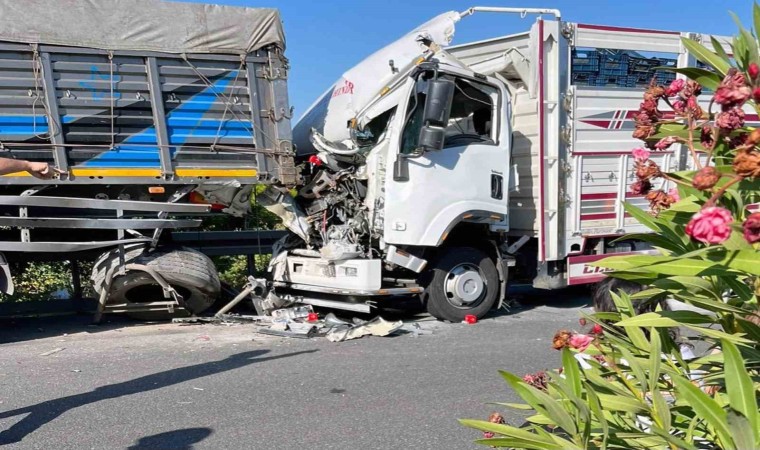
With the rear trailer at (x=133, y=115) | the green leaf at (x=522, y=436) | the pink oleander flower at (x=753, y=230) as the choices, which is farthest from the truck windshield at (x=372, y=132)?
the pink oleander flower at (x=753, y=230)

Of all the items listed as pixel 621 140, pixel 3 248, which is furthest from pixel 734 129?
pixel 621 140

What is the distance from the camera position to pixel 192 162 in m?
6.64

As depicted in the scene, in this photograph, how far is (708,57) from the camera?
154cm

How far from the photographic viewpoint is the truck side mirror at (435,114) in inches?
258

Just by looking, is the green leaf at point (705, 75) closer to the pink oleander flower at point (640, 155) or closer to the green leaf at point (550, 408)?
the pink oleander flower at point (640, 155)

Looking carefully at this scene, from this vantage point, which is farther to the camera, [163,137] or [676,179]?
[163,137]

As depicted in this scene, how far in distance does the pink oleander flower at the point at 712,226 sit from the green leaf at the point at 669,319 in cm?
51

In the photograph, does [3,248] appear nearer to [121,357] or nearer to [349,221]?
[121,357]

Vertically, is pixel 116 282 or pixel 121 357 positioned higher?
pixel 116 282

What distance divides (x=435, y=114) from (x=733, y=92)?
5410mm

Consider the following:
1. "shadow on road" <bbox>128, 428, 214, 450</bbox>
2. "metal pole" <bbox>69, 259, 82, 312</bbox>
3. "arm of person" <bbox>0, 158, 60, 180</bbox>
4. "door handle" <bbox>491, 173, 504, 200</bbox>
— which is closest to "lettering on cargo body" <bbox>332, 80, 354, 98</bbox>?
"door handle" <bbox>491, 173, 504, 200</bbox>

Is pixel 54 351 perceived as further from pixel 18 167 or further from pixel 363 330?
pixel 18 167

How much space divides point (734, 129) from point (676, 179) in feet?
Result: 0.51

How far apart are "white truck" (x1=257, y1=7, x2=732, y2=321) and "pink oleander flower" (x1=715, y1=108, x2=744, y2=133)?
529cm
